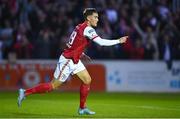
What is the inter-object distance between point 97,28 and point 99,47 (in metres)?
0.81

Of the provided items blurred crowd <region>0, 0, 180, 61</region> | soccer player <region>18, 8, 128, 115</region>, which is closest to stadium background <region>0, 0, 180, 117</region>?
blurred crowd <region>0, 0, 180, 61</region>

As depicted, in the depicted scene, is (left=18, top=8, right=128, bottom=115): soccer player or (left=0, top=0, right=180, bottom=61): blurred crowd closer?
(left=18, top=8, right=128, bottom=115): soccer player

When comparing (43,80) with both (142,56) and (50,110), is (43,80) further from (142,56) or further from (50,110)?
(50,110)

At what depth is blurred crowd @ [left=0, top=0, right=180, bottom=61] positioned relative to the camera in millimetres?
24266

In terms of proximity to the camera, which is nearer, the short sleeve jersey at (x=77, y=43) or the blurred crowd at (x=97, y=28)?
the short sleeve jersey at (x=77, y=43)

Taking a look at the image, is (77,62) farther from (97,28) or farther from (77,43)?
(97,28)

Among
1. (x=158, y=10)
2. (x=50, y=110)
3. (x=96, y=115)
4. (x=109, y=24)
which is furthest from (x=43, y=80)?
(x=96, y=115)

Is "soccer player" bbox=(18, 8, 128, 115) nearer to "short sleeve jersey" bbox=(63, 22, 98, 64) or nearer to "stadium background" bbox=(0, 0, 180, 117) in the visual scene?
"short sleeve jersey" bbox=(63, 22, 98, 64)

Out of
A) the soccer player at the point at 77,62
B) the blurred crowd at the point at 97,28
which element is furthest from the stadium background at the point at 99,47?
the soccer player at the point at 77,62

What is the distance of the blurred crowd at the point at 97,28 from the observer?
955 inches

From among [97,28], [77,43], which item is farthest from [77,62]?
[97,28]

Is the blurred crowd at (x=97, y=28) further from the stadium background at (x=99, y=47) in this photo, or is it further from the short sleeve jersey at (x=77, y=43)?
the short sleeve jersey at (x=77, y=43)

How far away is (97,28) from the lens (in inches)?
974

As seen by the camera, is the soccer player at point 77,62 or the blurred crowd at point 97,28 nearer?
the soccer player at point 77,62
